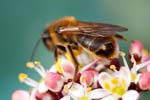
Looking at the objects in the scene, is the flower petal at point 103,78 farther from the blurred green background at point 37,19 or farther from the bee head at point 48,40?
the blurred green background at point 37,19

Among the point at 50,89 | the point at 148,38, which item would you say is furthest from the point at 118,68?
the point at 148,38

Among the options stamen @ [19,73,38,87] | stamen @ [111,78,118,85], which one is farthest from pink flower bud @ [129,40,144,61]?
stamen @ [19,73,38,87]

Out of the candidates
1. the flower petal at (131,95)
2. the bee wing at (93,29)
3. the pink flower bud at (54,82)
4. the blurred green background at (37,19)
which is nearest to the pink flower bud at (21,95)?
the pink flower bud at (54,82)

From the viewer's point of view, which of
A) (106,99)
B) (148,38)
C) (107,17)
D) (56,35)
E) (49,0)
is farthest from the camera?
(49,0)

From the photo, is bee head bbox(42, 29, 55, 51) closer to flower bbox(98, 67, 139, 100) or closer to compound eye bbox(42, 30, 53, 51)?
compound eye bbox(42, 30, 53, 51)

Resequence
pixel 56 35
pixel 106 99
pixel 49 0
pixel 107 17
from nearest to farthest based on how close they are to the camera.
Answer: pixel 106 99 < pixel 56 35 < pixel 107 17 < pixel 49 0

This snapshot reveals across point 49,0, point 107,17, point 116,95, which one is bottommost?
point 116,95

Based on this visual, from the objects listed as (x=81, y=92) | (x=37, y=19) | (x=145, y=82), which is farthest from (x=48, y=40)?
(x=37, y=19)

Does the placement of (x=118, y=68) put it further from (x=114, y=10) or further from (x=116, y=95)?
(x=114, y=10)
